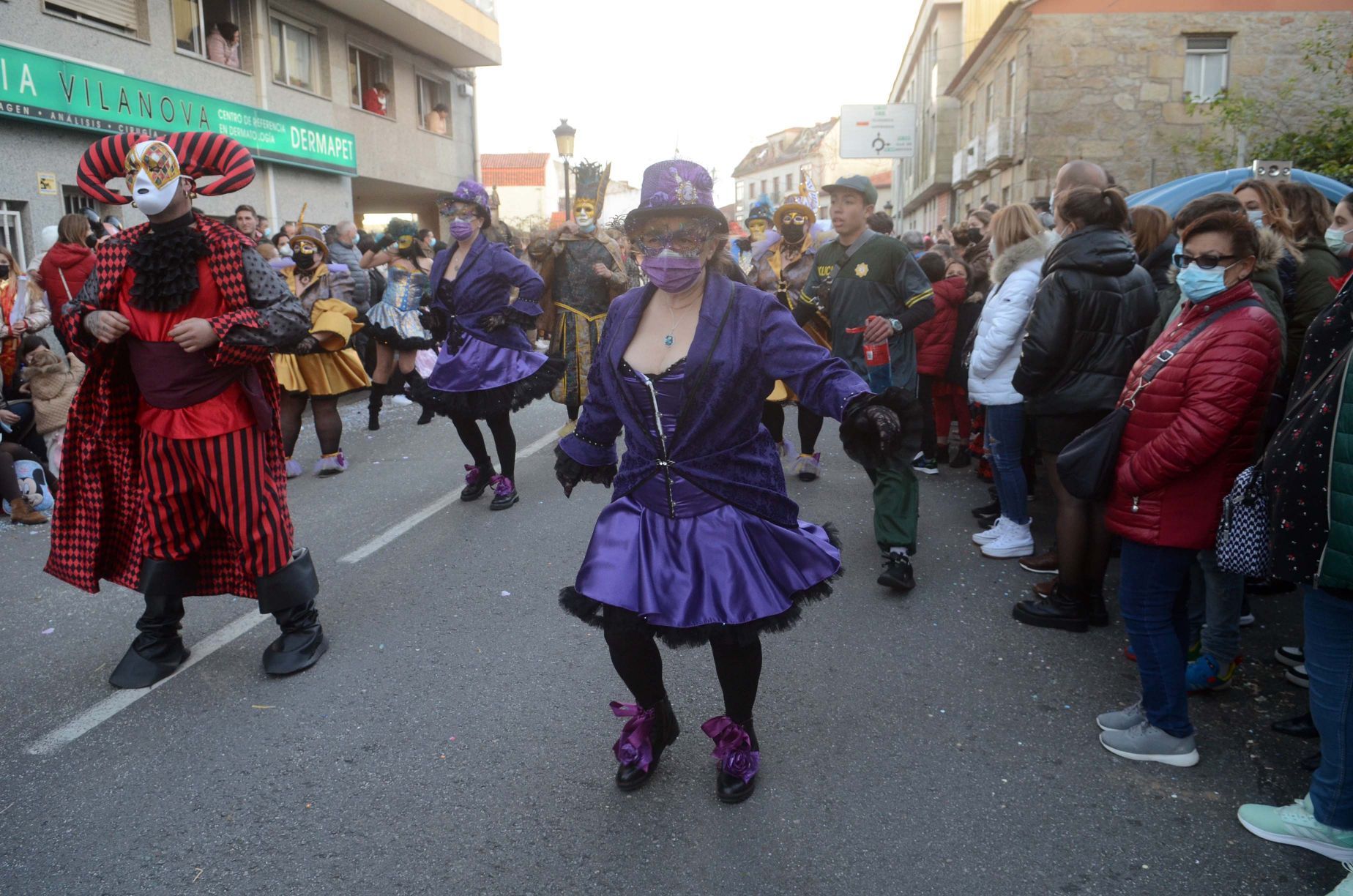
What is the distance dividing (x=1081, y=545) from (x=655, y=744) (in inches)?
89.3

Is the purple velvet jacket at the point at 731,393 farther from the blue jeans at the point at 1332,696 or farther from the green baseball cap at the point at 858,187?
the green baseball cap at the point at 858,187

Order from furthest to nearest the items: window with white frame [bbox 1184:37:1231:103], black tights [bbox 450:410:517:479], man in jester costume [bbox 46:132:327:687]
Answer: window with white frame [bbox 1184:37:1231:103], black tights [bbox 450:410:517:479], man in jester costume [bbox 46:132:327:687]

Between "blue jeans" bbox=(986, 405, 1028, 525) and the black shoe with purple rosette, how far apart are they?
2.97 m

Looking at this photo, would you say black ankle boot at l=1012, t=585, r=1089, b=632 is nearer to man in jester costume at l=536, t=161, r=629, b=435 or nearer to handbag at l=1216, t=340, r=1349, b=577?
handbag at l=1216, t=340, r=1349, b=577

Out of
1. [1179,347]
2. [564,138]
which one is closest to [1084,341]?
[1179,347]

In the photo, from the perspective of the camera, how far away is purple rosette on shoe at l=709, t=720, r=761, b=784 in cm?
306

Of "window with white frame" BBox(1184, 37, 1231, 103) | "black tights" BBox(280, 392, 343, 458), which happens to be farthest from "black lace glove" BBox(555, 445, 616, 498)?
"window with white frame" BBox(1184, 37, 1231, 103)

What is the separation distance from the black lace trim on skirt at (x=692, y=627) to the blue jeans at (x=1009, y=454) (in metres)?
2.78

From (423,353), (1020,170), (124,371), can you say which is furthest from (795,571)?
(1020,170)

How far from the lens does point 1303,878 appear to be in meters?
2.62

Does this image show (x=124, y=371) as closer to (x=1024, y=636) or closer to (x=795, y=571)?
(x=795, y=571)

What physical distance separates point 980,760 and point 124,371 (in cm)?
364

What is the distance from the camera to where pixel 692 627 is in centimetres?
281

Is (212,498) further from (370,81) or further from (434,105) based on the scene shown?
(434,105)
